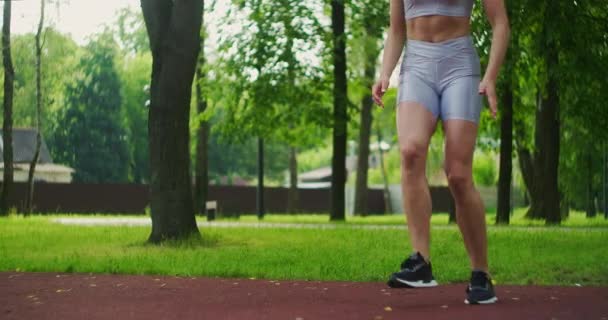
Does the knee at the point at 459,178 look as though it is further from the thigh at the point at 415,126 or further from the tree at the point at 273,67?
the tree at the point at 273,67

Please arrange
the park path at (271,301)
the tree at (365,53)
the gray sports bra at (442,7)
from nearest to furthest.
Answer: the park path at (271,301) → the gray sports bra at (442,7) → the tree at (365,53)

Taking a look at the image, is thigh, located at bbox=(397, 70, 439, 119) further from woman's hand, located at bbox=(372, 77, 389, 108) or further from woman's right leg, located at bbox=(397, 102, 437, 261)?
woman's hand, located at bbox=(372, 77, 389, 108)

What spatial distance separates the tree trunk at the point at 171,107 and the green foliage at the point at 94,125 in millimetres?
49596

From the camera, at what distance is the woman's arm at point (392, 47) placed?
6059 millimetres

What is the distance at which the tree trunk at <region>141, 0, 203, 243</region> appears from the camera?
13219 mm

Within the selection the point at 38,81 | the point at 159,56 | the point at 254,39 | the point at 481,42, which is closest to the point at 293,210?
the point at 38,81

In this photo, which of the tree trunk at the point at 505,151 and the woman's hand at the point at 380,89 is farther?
the tree trunk at the point at 505,151

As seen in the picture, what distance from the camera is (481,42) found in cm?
1759

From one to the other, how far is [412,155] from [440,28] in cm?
76

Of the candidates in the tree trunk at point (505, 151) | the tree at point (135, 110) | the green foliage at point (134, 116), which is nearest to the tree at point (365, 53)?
the tree trunk at point (505, 151)

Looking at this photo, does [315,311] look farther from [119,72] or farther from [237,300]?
[119,72]

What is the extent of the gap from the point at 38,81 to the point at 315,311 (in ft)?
93.8

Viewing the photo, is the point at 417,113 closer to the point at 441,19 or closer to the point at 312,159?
the point at 441,19

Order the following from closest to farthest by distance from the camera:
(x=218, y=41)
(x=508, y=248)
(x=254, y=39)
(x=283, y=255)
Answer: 1. (x=283, y=255)
2. (x=508, y=248)
3. (x=254, y=39)
4. (x=218, y=41)
